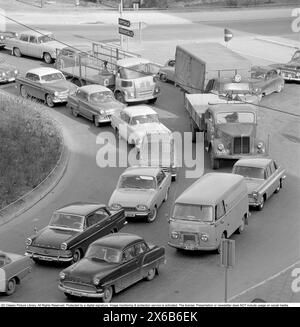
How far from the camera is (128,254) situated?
75.7 feet

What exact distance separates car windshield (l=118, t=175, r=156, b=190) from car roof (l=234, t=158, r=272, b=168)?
3.38 meters

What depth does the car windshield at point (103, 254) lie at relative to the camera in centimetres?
2281

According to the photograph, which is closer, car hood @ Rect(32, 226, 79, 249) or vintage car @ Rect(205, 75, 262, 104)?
car hood @ Rect(32, 226, 79, 249)

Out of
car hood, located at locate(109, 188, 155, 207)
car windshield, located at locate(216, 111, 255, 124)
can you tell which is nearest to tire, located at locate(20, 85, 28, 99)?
car windshield, located at locate(216, 111, 255, 124)

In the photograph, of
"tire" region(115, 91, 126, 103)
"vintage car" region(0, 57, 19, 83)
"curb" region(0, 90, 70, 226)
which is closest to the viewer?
"curb" region(0, 90, 70, 226)

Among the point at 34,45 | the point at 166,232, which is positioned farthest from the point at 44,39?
the point at 166,232

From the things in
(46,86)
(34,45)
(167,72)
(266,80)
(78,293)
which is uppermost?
(78,293)

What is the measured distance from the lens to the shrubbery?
32281mm

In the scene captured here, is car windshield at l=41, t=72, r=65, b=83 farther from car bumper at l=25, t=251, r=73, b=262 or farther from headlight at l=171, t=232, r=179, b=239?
headlight at l=171, t=232, r=179, b=239

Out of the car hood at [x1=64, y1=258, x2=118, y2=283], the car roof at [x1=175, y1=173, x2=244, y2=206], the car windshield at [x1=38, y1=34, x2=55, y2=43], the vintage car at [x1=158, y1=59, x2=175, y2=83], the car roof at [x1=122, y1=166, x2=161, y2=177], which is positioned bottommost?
the vintage car at [x1=158, y1=59, x2=175, y2=83]

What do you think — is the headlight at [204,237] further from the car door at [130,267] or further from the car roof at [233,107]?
the car roof at [233,107]

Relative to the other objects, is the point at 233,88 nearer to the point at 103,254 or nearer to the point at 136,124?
the point at 136,124

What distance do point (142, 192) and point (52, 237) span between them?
4526mm

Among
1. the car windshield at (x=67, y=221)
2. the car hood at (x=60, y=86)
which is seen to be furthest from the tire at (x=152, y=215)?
the car hood at (x=60, y=86)
